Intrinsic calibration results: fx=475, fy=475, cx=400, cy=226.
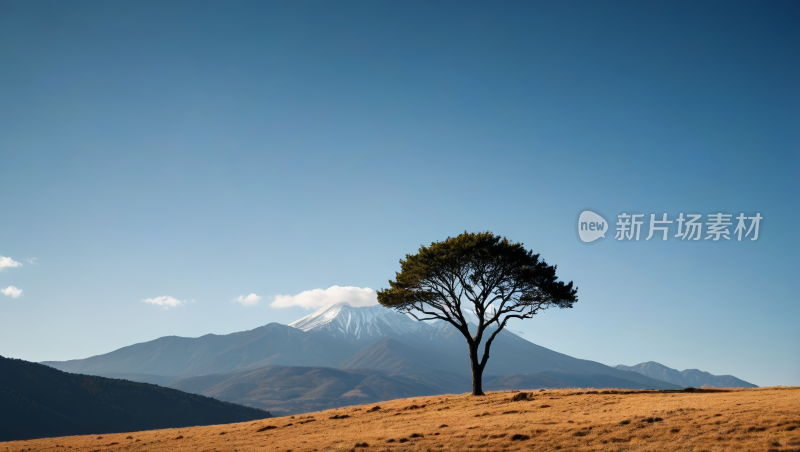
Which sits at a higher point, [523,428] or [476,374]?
[476,374]

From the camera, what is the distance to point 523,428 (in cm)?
2552

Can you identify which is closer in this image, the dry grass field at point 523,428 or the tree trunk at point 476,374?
the dry grass field at point 523,428

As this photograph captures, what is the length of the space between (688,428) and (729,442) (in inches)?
104

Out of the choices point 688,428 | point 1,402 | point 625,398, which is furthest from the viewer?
point 1,402

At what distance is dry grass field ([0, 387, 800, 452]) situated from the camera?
824 inches

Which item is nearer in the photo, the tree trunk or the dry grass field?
the dry grass field

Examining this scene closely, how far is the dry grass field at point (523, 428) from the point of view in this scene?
2094cm

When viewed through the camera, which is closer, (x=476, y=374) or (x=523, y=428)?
(x=523, y=428)

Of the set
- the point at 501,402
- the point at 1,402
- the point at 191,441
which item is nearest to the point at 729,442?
the point at 501,402

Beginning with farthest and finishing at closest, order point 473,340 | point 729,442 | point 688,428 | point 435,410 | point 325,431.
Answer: point 473,340, point 435,410, point 325,431, point 688,428, point 729,442

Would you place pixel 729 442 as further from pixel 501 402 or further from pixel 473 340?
pixel 473 340

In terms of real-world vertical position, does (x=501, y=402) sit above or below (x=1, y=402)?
above

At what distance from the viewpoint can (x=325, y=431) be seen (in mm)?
31859

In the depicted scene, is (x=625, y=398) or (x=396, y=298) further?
(x=396, y=298)
